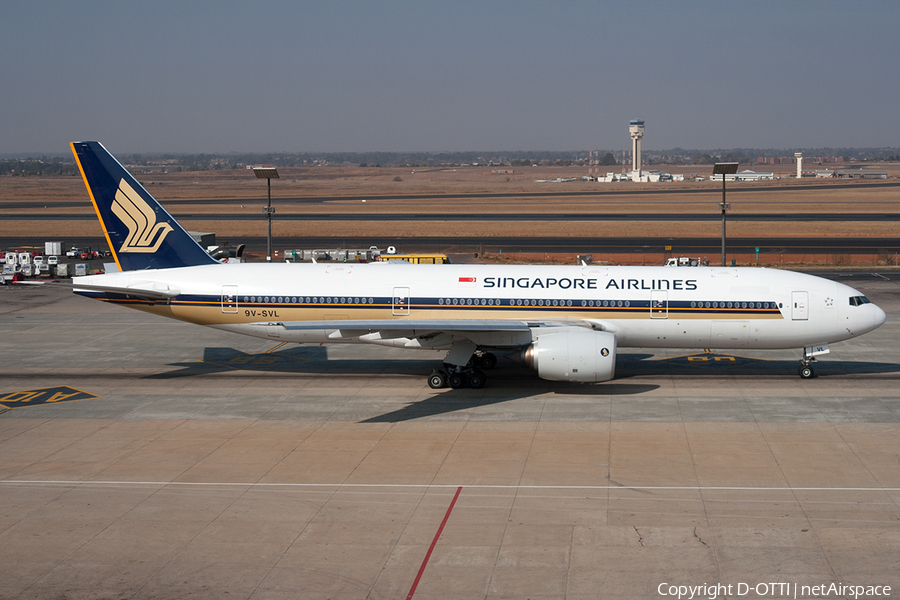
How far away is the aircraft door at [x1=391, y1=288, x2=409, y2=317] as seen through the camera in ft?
107

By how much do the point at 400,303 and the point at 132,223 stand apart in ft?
39.6

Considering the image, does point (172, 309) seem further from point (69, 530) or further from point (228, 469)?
point (69, 530)

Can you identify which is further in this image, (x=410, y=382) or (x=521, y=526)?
(x=410, y=382)

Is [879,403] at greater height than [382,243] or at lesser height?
lesser

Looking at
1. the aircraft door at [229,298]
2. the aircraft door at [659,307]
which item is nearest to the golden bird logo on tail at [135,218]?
the aircraft door at [229,298]

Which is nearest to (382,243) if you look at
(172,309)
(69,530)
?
(172,309)

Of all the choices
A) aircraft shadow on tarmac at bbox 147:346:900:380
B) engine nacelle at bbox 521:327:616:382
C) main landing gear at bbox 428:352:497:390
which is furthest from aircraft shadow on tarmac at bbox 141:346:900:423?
engine nacelle at bbox 521:327:616:382

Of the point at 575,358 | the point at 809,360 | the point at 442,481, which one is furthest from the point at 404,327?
the point at 809,360

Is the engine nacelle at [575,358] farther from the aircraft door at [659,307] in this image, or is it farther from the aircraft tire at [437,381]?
the aircraft tire at [437,381]

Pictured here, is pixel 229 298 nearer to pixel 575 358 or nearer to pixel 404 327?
pixel 404 327

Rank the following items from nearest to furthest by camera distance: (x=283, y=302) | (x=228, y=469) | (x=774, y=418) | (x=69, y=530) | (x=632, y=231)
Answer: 1. (x=69, y=530)
2. (x=228, y=469)
3. (x=774, y=418)
4. (x=283, y=302)
5. (x=632, y=231)

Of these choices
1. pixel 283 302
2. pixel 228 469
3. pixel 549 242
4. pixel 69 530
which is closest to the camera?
pixel 69 530

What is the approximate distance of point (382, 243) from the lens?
8981cm

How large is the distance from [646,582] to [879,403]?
56.9 ft
